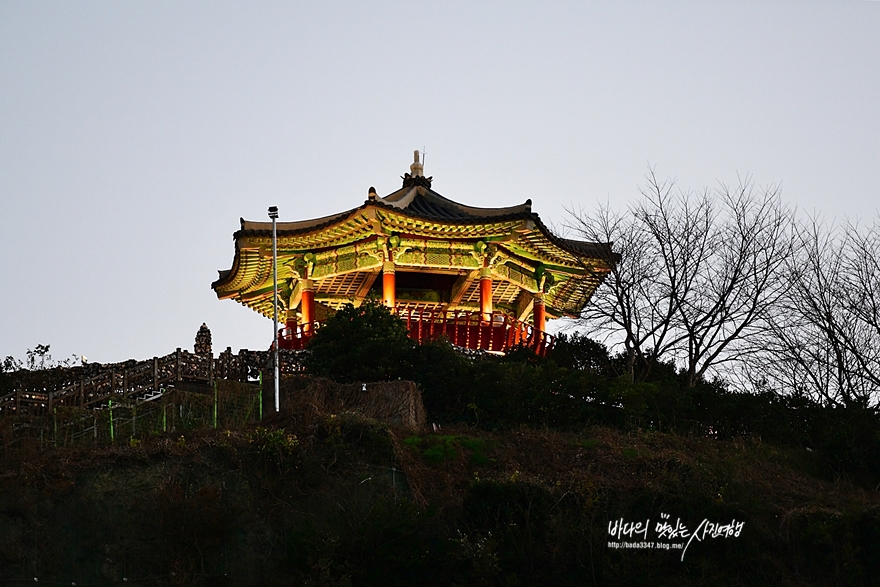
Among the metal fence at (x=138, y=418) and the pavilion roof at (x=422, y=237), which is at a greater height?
the pavilion roof at (x=422, y=237)

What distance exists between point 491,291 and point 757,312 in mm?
7277

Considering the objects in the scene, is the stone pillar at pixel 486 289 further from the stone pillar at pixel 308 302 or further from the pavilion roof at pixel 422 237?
the stone pillar at pixel 308 302

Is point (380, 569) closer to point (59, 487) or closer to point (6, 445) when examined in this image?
point (59, 487)

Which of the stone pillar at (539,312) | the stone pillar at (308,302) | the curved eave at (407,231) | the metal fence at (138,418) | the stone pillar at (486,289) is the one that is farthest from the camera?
the stone pillar at (539,312)

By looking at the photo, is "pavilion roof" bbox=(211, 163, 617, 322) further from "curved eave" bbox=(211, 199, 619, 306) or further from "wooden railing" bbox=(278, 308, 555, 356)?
"wooden railing" bbox=(278, 308, 555, 356)

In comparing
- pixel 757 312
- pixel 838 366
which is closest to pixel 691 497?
pixel 757 312

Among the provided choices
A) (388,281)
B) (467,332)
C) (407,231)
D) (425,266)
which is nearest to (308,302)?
(388,281)

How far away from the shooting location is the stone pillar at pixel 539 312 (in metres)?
32.9

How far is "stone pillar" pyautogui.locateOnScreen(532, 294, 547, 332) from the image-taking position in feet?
108

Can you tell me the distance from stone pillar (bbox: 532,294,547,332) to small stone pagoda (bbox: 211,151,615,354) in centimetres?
4

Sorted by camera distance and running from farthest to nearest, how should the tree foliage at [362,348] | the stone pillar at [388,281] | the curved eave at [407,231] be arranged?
1. the stone pillar at [388,281]
2. the curved eave at [407,231]
3. the tree foliage at [362,348]

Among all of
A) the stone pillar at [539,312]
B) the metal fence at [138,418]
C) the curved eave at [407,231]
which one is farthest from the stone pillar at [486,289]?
the metal fence at [138,418]

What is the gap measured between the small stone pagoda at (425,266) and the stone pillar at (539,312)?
4cm

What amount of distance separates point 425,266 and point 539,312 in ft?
12.7
